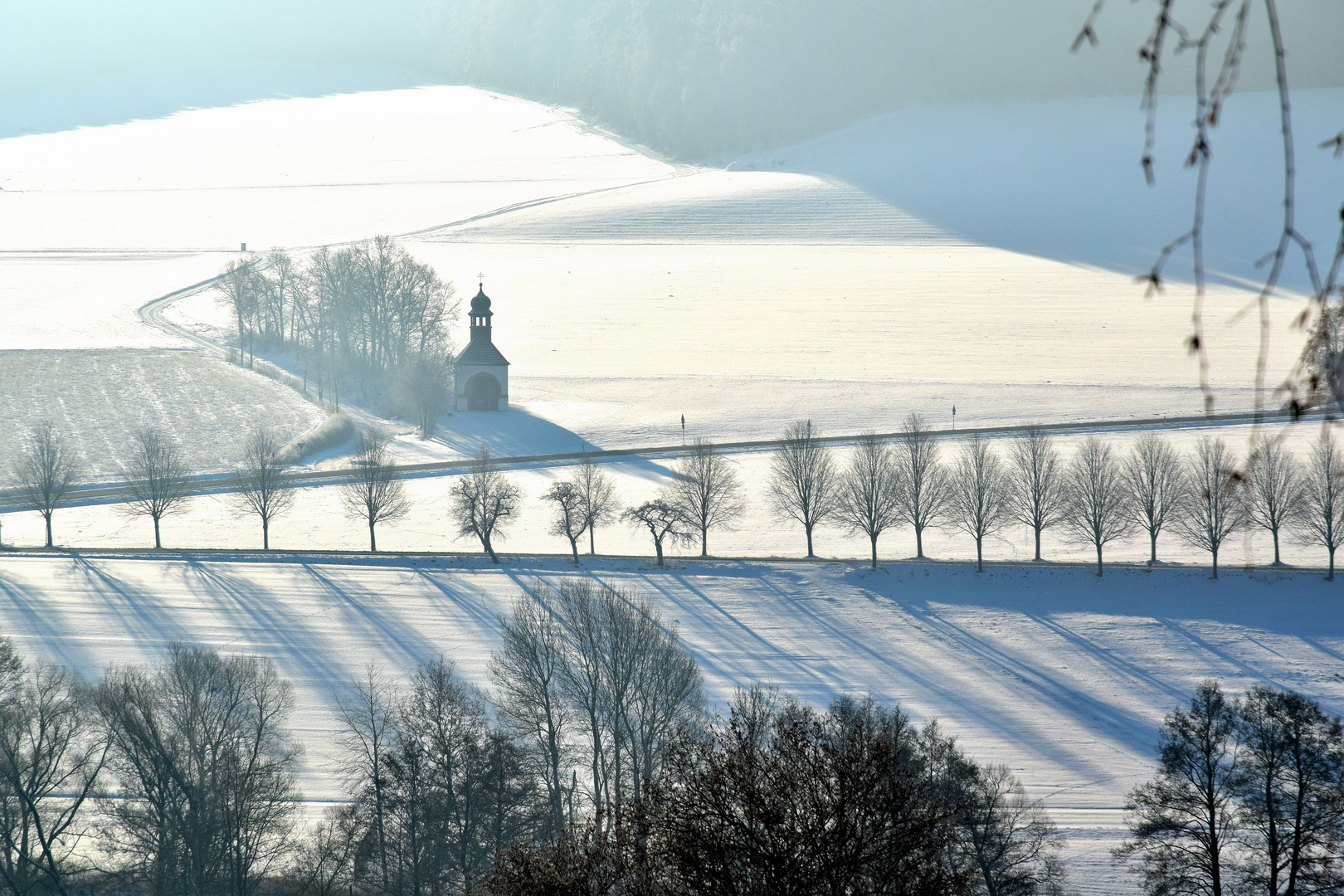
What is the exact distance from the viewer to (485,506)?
1682 inches

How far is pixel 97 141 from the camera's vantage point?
147 m

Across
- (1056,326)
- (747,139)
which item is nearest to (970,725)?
(1056,326)

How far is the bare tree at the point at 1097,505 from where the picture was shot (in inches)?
1592

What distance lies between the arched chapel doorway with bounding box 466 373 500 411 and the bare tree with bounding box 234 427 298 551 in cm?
1583

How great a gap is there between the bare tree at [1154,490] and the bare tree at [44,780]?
33496mm

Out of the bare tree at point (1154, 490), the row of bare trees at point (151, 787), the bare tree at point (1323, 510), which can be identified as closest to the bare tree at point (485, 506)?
the row of bare trees at point (151, 787)

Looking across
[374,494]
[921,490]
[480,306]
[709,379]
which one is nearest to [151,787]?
[374,494]

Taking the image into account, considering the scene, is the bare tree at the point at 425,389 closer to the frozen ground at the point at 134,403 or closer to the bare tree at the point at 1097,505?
the frozen ground at the point at 134,403

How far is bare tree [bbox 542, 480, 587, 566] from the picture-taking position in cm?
4231

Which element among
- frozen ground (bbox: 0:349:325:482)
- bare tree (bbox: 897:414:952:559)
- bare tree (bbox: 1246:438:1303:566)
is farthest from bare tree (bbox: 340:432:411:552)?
bare tree (bbox: 1246:438:1303:566)

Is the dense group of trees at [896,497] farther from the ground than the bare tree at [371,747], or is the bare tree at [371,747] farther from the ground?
the dense group of trees at [896,497]

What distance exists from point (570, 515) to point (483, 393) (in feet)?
86.6

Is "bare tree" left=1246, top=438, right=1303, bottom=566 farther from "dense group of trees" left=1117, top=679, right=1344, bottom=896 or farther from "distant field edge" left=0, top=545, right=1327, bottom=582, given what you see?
"dense group of trees" left=1117, top=679, right=1344, bottom=896

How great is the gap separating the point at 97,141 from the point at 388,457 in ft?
386
